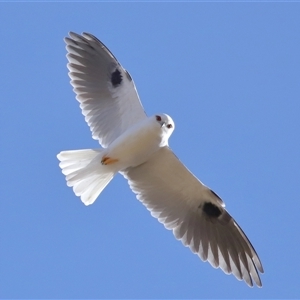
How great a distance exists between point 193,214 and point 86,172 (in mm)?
1519

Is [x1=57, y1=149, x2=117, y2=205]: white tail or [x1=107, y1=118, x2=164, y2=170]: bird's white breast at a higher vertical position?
[x1=107, y1=118, x2=164, y2=170]: bird's white breast

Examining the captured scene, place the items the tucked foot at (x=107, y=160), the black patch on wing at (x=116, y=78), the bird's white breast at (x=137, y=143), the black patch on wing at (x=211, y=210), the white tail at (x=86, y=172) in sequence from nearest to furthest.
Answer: the bird's white breast at (x=137, y=143), the tucked foot at (x=107, y=160), the white tail at (x=86, y=172), the black patch on wing at (x=211, y=210), the black patch on wing at (x=116, y=78)

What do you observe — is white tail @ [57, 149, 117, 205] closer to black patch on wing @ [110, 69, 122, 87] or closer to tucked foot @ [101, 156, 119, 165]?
tucked foot @ [101, 156, 119, 165]

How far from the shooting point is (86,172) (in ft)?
31.4

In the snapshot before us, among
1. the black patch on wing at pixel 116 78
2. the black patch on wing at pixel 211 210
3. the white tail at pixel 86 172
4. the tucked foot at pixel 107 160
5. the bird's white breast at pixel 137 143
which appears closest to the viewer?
the bird's white breast at pixel 137 143

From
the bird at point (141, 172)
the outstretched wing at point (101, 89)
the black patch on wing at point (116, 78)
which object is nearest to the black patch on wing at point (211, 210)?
the bird at point (141, 172)

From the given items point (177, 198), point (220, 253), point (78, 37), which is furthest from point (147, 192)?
point (78, 37)

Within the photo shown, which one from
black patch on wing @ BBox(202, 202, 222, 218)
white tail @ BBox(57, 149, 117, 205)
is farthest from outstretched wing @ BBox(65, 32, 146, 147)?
black patch on wing @ BBox(202, 202, 222, 218)

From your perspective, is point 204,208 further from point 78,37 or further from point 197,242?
point 78,37

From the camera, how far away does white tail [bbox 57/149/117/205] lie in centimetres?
952

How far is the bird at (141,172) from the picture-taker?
Answer: 374 inches

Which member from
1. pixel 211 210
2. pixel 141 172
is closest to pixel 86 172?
pixel 141 172

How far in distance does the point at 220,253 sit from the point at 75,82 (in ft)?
9.85

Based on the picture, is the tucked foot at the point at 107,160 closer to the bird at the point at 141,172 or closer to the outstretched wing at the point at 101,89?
the bird at the point at 141,172
